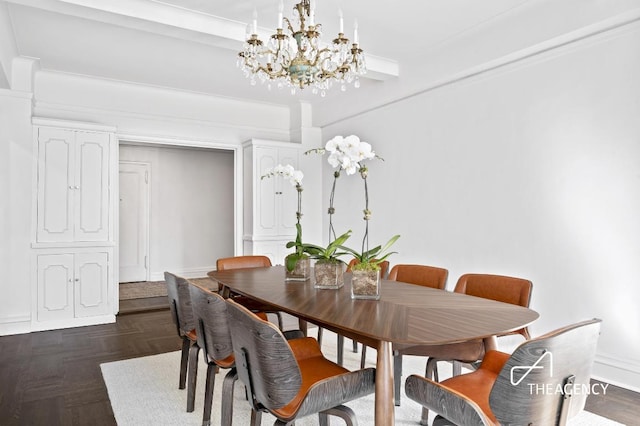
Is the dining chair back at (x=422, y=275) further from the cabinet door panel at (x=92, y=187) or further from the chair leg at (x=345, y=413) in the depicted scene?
the cabinet door panel at (x=92, y=187)

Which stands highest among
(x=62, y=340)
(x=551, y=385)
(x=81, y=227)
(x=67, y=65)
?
(x=67, y=65)

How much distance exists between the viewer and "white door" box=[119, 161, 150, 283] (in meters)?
7.40

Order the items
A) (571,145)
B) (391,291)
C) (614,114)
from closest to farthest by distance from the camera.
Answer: (391,291) → (614,114) → (571,145)

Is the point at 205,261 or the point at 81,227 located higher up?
the point at 81,227

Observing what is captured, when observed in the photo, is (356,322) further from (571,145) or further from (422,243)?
(422,243)

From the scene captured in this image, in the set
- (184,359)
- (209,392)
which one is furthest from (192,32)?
(209,392)

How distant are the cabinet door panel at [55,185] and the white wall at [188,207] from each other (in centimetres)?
Answer: 288

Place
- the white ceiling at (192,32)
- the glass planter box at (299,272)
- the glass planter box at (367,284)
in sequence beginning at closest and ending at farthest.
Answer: the glass planter box at (367,284)
the glass planter box at (299,272)
the white ceiling at (192,32)

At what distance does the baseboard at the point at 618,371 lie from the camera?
9.35ft

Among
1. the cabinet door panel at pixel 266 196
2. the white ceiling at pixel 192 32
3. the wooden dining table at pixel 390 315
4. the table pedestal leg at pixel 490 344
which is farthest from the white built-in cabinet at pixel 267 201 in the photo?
the table pedestal leg at pixel 490 344

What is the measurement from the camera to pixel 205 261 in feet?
27.0

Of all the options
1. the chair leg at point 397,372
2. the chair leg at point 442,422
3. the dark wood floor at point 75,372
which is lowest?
the dark wood floor at point 75,372

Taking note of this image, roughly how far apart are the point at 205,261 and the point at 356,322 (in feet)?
22.9

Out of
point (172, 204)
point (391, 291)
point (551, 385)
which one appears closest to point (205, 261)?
point (172, 204)
